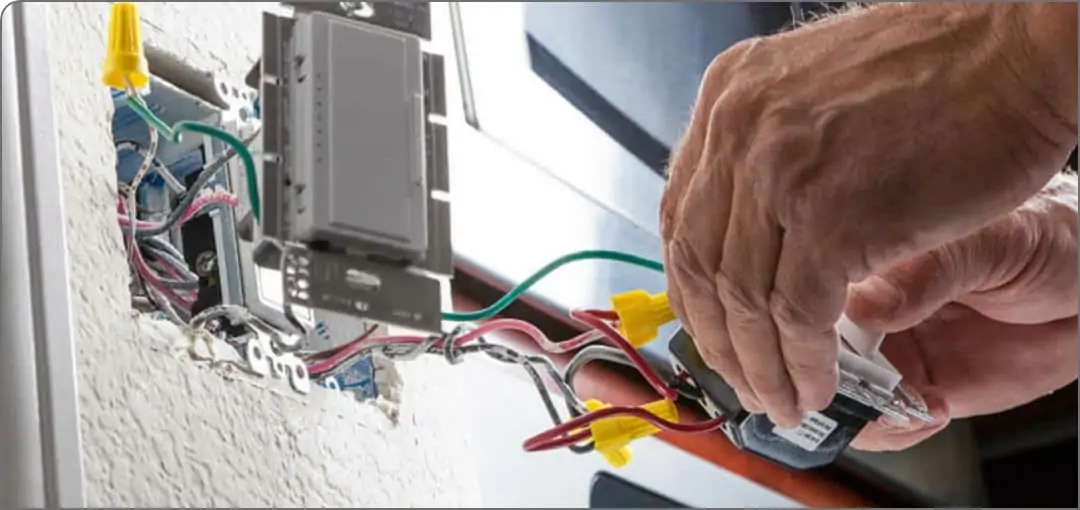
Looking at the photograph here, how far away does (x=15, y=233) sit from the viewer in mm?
669

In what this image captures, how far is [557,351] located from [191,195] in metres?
0.26

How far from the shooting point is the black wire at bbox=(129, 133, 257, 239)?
2.62 feet

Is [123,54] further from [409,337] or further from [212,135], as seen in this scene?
[409,337]

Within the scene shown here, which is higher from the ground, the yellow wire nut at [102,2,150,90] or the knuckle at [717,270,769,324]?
the yellow wire nut at [102,2,150,90]

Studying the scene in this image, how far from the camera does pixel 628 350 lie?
83 cm

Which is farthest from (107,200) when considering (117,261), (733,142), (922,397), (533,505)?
(922,397)

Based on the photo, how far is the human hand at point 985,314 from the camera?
82 cm

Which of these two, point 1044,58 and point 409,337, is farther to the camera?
point 409,337

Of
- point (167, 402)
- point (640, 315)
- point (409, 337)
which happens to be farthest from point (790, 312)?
point (167, 402)

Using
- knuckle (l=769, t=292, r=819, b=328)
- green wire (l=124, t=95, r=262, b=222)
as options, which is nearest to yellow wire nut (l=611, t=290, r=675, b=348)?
knuckle (l=769, t=292, r=819, b=328)

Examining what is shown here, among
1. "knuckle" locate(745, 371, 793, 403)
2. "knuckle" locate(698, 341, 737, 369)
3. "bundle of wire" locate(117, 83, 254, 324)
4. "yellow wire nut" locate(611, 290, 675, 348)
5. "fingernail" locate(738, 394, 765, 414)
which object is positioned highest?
"bundle of wire" locate(117, 83, 254, 324)

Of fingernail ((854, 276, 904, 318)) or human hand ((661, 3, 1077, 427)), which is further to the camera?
fingernail ((854, 276, 904, 318))

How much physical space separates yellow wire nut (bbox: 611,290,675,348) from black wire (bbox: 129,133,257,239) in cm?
25

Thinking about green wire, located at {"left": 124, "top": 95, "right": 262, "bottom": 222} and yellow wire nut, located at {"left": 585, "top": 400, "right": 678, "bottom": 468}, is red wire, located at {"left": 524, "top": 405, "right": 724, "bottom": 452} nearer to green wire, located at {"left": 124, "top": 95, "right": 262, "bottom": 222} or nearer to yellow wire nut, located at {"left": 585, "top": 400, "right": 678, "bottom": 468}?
yellow wire nut, located at {"left": 585, "top": 400, "right": 678, "bottom": 468}
